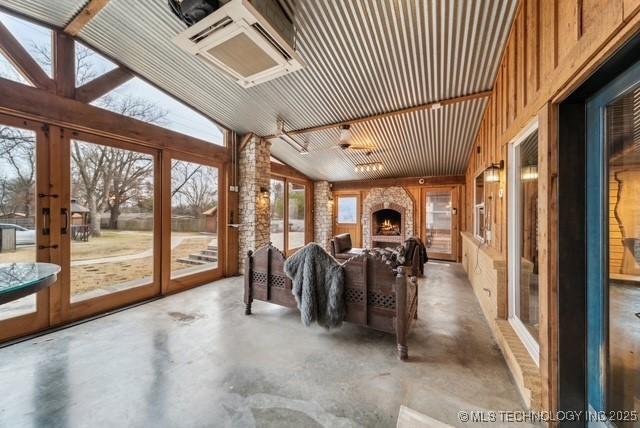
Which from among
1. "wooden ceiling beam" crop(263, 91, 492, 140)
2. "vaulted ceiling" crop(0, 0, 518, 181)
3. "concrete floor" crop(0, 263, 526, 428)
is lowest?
A: "concrete floor" crop(0, 263, 526, 428)

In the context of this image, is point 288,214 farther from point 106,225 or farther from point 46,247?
point 46,247

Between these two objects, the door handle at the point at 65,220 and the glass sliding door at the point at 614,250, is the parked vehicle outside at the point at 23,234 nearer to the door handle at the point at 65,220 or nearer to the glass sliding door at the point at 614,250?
the door handle at the point at 65,220

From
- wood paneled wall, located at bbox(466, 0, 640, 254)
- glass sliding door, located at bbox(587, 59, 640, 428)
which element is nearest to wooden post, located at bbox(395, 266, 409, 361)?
glass sliding door, located at bbox(587, 59, 640, 428)

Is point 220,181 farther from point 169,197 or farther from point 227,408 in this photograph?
point 227,408

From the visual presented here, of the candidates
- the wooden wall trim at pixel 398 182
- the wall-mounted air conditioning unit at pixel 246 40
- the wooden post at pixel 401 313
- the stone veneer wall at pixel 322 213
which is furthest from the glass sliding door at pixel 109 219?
the wooden wall trim at pixel 398 182

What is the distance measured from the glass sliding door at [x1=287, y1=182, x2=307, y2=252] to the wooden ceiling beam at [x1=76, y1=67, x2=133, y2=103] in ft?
15.9

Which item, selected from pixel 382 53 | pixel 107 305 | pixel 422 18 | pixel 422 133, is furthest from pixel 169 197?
pixel 422 133

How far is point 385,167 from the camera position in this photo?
24.6 ft

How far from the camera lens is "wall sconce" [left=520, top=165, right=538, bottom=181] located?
2.21m

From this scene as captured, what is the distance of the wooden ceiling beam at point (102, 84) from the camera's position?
11.2 feet

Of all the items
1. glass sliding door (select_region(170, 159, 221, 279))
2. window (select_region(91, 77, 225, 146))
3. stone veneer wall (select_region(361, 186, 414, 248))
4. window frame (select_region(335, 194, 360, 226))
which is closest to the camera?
window (select_region(91, 77, 225, 146))

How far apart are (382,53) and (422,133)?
267 centimetres

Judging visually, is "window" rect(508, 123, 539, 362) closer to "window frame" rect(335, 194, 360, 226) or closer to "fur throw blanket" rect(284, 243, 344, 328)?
"fur throw blanket" rect(284, 243, 344, 328)

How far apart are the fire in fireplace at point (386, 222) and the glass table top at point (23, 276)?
8.13 m
